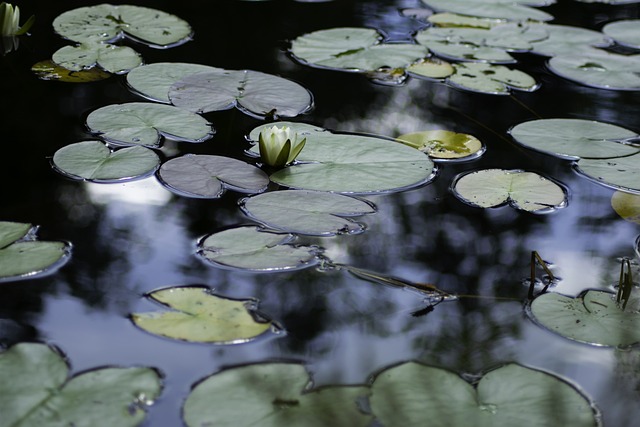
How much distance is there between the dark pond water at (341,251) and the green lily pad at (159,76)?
0.15ft

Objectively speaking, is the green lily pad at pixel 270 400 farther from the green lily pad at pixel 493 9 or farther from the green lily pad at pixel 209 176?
the green lily pad at pixel 493 9

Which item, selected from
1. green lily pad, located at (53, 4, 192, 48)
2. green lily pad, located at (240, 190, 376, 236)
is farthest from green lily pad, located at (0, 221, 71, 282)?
green lily pad, located at (53, 4, 192, 48)

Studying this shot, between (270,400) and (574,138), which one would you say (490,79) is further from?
(270,400)

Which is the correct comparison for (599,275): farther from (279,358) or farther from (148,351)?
(148,351)

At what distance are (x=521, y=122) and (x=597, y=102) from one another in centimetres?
32

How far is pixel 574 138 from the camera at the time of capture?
82.7 inches

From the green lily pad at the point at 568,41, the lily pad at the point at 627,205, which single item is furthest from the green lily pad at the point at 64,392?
the green lily pad at the point at 568,41

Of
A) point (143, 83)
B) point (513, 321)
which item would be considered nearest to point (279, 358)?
point (513, 321)

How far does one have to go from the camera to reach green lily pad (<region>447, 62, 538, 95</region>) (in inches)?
94.5

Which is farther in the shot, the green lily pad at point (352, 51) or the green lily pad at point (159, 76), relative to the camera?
the green lily pad at point (352, 51)

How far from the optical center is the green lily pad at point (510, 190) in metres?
1.80

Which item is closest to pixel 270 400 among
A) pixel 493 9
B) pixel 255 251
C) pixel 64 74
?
pixel 255 251

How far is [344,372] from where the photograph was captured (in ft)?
4.15

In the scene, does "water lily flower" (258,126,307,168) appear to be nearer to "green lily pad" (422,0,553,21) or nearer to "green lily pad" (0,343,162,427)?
"green lily pad" (0,343,162,427)
